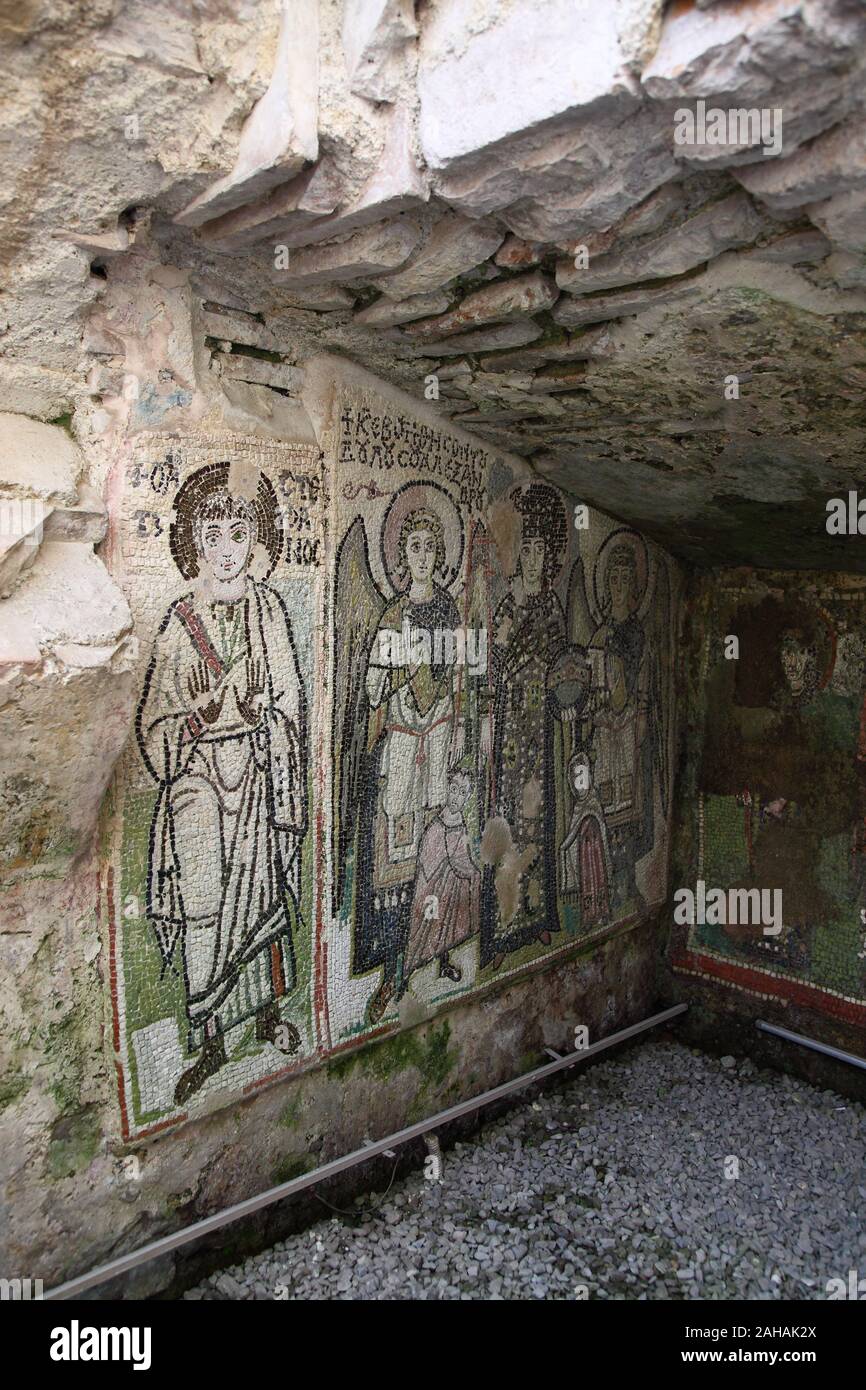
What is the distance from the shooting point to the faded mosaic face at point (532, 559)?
3.41 m

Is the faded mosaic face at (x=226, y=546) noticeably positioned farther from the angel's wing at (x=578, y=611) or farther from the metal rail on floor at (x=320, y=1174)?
the metal rail on floor at (x=320, y=1174)

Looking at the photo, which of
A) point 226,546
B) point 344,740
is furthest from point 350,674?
point 226,546

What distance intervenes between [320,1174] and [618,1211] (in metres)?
0.99

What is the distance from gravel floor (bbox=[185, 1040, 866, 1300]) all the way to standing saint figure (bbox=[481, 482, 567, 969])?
68cm

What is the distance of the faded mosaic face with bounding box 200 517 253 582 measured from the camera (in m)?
2.45

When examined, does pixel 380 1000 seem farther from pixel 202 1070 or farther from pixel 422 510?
pixel 422 510

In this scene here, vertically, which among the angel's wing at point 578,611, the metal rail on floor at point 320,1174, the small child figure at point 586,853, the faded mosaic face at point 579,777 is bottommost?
the metal rail on floor at point 320,1174

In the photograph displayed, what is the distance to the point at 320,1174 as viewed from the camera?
114 inches

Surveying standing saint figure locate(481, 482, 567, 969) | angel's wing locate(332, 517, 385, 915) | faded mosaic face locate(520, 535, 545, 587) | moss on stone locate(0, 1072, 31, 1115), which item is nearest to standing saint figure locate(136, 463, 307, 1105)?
angel's wing locate(332, 517, 385, 915)

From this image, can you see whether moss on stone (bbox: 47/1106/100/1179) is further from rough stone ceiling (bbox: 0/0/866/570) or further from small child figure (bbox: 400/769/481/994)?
rough stone ceiling (bbox: 0/0/866/570)

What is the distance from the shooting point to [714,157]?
5.20ft

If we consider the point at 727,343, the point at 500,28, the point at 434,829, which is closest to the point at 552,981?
the point at 434,829

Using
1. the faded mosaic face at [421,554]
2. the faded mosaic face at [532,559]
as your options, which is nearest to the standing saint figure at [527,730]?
the faded mosaic face at [532,559]

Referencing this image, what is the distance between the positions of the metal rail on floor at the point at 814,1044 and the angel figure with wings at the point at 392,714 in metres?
1.80
